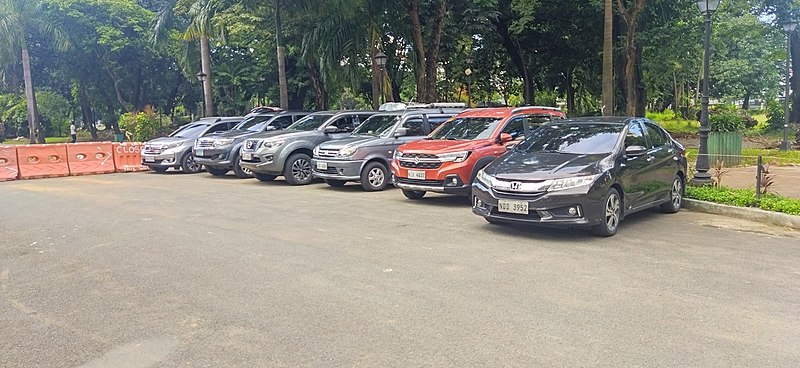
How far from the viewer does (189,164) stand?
58.1ft

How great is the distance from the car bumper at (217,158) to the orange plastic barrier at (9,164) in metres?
5.74

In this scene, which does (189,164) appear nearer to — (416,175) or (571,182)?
(416,175)

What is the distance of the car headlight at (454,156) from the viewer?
10.4 m

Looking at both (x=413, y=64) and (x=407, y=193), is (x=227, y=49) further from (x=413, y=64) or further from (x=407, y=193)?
(x=407, y=193)

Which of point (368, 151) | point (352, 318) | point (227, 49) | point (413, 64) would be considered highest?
point (227, 49)

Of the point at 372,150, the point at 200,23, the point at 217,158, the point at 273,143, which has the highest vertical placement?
the point at 200,23

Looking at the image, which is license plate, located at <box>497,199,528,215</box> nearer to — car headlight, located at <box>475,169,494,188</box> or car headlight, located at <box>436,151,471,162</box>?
car headlight, located at <box>475,169,494,188</box>

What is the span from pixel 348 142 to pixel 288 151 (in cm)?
181

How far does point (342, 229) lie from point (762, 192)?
259 inches

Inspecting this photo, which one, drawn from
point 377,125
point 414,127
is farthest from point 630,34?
point 377,125

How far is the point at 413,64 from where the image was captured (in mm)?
27281

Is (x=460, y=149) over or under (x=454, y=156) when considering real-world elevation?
over

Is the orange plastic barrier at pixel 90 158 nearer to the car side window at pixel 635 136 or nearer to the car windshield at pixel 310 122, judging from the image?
the car windshield at pixel 310 122

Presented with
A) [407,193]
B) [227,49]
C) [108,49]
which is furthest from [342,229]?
[108,49]
